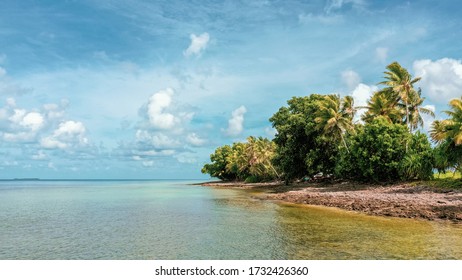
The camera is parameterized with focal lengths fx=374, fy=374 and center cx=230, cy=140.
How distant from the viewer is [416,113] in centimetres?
4256

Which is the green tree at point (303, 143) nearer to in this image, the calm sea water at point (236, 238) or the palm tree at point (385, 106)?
the palm tree at point (385, 106)

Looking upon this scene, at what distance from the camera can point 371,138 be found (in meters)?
37.7

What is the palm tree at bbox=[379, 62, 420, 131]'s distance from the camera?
42094 mm

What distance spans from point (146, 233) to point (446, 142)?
79.2 ft

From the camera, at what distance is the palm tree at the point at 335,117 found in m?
43.7

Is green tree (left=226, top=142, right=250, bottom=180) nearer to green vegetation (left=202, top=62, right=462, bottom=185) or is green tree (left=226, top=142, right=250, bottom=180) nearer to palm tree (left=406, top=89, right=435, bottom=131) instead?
green vegetation (left=202, top=62, right=462, bottom=185)

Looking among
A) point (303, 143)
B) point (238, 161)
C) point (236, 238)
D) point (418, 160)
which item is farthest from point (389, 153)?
point (238, 161)

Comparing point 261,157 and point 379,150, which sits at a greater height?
point 261,157

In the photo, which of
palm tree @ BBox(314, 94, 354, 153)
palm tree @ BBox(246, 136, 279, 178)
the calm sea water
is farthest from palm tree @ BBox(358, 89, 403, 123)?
palm tree @ BBox(246, 136, 279, 178)

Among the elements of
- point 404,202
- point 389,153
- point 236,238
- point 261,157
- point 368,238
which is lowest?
point 368,238

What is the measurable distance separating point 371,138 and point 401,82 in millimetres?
9614

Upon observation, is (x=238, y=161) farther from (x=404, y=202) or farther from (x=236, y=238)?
(x=236, y=238)

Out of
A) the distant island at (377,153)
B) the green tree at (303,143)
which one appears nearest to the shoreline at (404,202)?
the distant island at (377,153)
